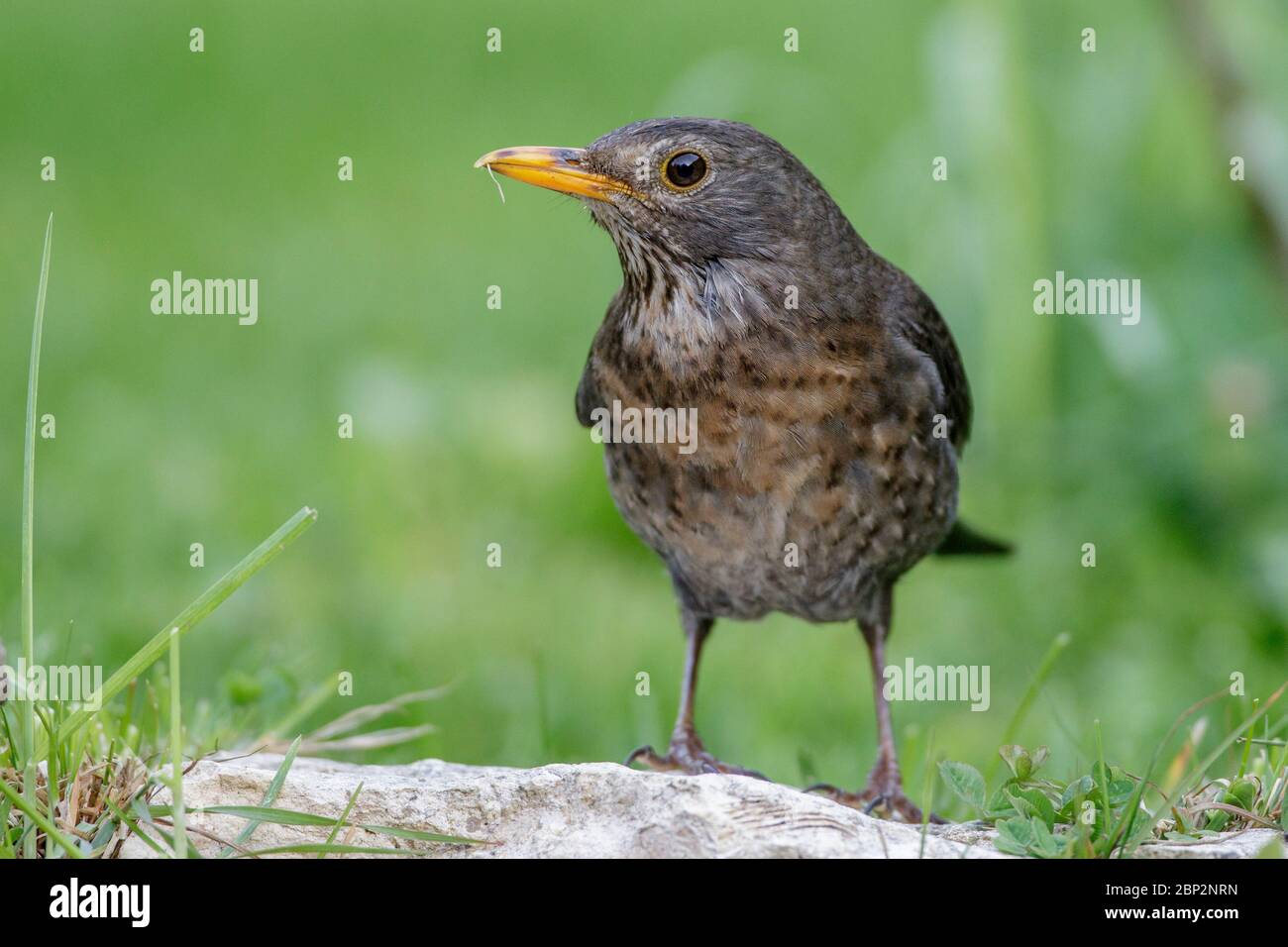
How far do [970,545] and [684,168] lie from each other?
185cm

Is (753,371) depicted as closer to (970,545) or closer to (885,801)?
(885,801)

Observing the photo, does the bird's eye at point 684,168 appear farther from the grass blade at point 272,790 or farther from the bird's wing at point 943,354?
the grass blade at point 272,790

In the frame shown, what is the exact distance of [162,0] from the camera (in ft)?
39.0

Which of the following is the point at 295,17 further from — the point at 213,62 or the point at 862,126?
the point at 862,126

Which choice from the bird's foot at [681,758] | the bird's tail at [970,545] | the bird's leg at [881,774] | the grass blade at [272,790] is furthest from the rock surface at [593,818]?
the bird's tail at [970,545]

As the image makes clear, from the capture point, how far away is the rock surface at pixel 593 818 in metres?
3.04

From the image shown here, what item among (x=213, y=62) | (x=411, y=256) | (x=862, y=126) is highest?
(x=213, y=62)

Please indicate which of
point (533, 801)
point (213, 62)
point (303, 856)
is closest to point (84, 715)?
point (303, 856)

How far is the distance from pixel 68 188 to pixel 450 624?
5.12 metres

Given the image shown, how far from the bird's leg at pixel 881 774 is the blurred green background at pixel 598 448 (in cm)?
10

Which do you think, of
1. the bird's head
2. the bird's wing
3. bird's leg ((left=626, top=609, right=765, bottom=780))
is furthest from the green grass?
the bird's wing

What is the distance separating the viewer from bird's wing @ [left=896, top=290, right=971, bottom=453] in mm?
4730

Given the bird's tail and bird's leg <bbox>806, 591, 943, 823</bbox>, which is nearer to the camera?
bird's leg <bbox>806, 591, 943, 823</bbox>

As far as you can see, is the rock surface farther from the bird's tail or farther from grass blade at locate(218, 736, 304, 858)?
the bird's tail
